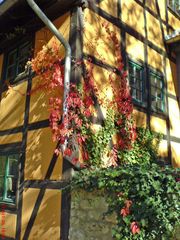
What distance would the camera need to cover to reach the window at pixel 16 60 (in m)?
7.05

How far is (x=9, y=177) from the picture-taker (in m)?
6.45

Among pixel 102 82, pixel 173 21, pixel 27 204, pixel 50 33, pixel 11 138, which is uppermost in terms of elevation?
pixel 173 21

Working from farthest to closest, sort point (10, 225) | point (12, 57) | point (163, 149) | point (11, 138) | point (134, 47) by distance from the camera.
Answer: point (12, 57) → point (163, 149) → point (134, 47) → point (11, 138) → point (10, 225)

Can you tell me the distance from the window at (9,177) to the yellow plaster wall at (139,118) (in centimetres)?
256

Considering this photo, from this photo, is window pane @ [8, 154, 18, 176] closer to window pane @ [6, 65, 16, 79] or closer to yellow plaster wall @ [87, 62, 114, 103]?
window pane @ [6, 65, 16, 79]

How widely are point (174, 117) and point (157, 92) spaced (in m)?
0.83

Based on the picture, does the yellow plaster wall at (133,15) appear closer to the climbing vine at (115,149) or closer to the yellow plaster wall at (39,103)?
the climbing vine at (115,149)

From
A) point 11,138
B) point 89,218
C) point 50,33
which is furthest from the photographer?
point 11,138

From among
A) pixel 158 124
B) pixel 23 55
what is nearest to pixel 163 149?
pixel 158 124

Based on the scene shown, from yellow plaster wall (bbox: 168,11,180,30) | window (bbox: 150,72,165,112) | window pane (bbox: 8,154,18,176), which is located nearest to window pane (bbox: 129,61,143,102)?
window (bbox: 150,72,165,112)

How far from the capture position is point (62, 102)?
5383 millimetres

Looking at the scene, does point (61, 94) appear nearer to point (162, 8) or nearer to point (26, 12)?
point (26, 12)

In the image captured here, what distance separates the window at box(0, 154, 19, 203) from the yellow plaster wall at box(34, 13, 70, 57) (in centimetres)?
227

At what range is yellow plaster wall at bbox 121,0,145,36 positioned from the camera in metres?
6.97
